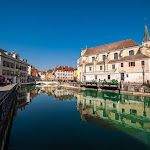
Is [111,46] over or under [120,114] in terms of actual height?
over

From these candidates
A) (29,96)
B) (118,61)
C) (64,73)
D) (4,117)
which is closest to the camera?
(4,117)

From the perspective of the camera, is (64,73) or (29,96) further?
(64,73)

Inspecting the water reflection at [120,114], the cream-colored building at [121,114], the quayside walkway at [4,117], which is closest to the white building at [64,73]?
the water reflection at [120,114]

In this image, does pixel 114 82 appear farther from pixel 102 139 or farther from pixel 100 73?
pixel 102 139

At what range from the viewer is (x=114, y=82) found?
104 ft

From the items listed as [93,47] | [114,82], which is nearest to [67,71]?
[93,47]

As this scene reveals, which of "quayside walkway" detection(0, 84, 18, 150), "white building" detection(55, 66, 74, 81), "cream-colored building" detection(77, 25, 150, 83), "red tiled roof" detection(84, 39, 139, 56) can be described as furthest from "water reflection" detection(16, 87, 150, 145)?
"white building" detection(55, 66, 74, 81)

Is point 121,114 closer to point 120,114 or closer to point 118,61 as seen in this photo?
point 120,114

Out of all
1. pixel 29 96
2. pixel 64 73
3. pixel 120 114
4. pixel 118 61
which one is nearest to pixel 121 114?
pixel 120 114

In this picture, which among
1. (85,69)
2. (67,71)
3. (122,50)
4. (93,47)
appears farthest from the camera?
(67,71)

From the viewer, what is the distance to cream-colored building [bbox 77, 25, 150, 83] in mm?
30867

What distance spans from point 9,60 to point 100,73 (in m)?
32.4

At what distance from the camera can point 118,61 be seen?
34844mm

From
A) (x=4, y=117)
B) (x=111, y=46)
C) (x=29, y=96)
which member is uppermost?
(x=111, y=46)
